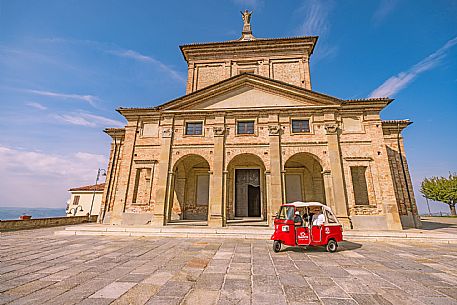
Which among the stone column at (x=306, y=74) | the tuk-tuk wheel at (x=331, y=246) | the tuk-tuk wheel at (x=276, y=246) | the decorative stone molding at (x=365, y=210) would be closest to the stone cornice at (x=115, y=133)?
the tuk-tuk wheel at (x=276, y=246)

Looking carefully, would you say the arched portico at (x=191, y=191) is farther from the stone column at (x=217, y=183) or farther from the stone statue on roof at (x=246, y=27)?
the stone statue on roof at (x=246, y=27)

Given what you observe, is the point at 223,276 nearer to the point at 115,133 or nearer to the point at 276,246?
the point at 276,246

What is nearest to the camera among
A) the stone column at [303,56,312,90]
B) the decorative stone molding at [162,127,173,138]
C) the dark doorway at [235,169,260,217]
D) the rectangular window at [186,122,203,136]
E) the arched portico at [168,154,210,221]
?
the decorative stone molding at [162,127,173,138]

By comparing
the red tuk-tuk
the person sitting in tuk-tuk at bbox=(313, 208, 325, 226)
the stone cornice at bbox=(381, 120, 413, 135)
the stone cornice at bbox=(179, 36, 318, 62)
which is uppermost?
the stone cornice at bbox=(179, 36, 318, 62)

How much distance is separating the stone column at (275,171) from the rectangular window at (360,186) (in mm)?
5374

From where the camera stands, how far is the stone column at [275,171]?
12602 mm

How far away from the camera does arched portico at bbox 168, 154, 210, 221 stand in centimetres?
1703

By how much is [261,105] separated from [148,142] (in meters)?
8.90

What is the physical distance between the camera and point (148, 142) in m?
15.3

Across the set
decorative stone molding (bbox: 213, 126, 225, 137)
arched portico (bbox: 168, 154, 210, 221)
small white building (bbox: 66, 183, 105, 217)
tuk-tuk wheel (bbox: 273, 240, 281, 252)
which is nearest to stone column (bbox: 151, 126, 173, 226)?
arched portico (bbox: 168, 154, 210, 221)

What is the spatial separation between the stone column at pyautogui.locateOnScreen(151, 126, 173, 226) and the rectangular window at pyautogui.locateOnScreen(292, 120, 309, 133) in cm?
889

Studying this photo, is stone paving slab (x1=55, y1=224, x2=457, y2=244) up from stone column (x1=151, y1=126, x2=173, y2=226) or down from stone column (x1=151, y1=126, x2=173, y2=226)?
down

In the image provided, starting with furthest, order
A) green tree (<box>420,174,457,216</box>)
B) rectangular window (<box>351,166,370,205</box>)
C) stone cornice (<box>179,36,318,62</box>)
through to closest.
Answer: green tree (<box>420,174,457,216</box>)
stone cornice (<box>179,36,318,62</box>)
rectangular window (<box>351,166,370,205</box>)

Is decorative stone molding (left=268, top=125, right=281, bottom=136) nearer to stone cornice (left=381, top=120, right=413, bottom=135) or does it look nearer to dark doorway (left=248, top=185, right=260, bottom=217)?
dark doorway (left=248, top=185, right=260, bottom=217)
